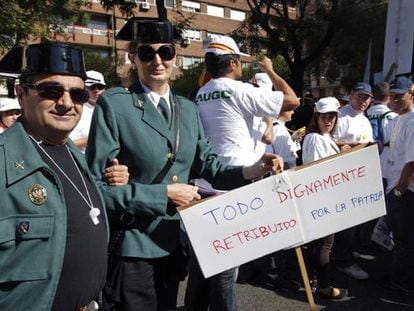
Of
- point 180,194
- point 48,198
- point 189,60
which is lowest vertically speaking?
point 180,194

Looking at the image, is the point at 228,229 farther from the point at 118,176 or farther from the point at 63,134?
the point at 63,134

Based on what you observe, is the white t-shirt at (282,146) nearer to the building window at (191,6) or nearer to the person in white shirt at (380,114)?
A: the person in white shirt at (380,114)

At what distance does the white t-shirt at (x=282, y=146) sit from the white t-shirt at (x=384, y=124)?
38.6 inches

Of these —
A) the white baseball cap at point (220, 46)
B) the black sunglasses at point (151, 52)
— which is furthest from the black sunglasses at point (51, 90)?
the white baseball cap at point (220, 46)

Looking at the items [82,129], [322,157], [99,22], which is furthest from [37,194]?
[99,22]

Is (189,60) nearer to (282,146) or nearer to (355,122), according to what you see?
(355,122)

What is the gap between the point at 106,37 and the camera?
41156 mm

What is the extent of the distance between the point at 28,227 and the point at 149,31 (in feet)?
3.56

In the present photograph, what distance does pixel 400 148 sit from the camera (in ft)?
13.1

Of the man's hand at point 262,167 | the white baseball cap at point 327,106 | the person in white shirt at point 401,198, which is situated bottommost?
the person in white shirt at point 401,198

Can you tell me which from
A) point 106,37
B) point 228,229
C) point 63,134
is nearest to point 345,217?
point 228,229

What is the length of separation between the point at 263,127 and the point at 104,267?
5.75 feet

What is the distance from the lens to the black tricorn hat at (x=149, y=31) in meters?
2.04

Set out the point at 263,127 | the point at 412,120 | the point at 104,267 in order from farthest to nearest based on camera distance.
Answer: the point at 412,120 → the point at 263,127 → the point at 104,267
